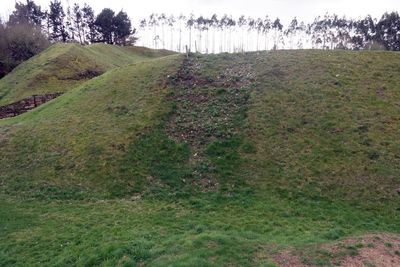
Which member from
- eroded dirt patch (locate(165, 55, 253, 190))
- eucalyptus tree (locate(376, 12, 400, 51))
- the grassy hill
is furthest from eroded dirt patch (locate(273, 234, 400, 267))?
eucalyptus tree (locate(376, 12, 400, 51))

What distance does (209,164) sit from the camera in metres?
18.5

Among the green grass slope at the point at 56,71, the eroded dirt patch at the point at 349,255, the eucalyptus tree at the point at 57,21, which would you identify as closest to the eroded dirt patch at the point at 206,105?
the eroded dirt patch at the point at 349,255

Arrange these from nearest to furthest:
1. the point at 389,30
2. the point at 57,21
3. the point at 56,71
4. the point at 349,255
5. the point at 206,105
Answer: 1. the point at 349,255
2. the point at 206,105
3. the point at 56,71
4. the point at 389,30
5. the point at 57,21

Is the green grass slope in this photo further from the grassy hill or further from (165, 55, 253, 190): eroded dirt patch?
(165, 55, 253, 190): eroded dirt patch

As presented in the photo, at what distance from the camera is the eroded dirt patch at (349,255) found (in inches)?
417

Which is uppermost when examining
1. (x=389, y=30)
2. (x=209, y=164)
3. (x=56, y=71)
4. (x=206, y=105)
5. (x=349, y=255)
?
(x=389, y=30)

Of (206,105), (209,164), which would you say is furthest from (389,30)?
(209,164)

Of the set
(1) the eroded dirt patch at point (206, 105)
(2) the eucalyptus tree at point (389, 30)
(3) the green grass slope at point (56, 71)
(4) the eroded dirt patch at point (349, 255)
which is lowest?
(4) the eroded dirt patch at point (349, 255)

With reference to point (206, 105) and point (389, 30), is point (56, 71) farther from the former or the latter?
point (389, 30)

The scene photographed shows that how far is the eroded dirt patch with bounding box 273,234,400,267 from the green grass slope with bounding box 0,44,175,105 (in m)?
37.3

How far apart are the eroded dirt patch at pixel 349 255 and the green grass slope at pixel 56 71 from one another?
122 feet

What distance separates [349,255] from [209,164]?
8.72 m

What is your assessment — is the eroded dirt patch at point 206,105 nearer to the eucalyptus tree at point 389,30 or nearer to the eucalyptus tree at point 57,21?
the eucalyptus tree at point 389,30

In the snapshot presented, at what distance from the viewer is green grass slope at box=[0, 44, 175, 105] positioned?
42969 millimetres
